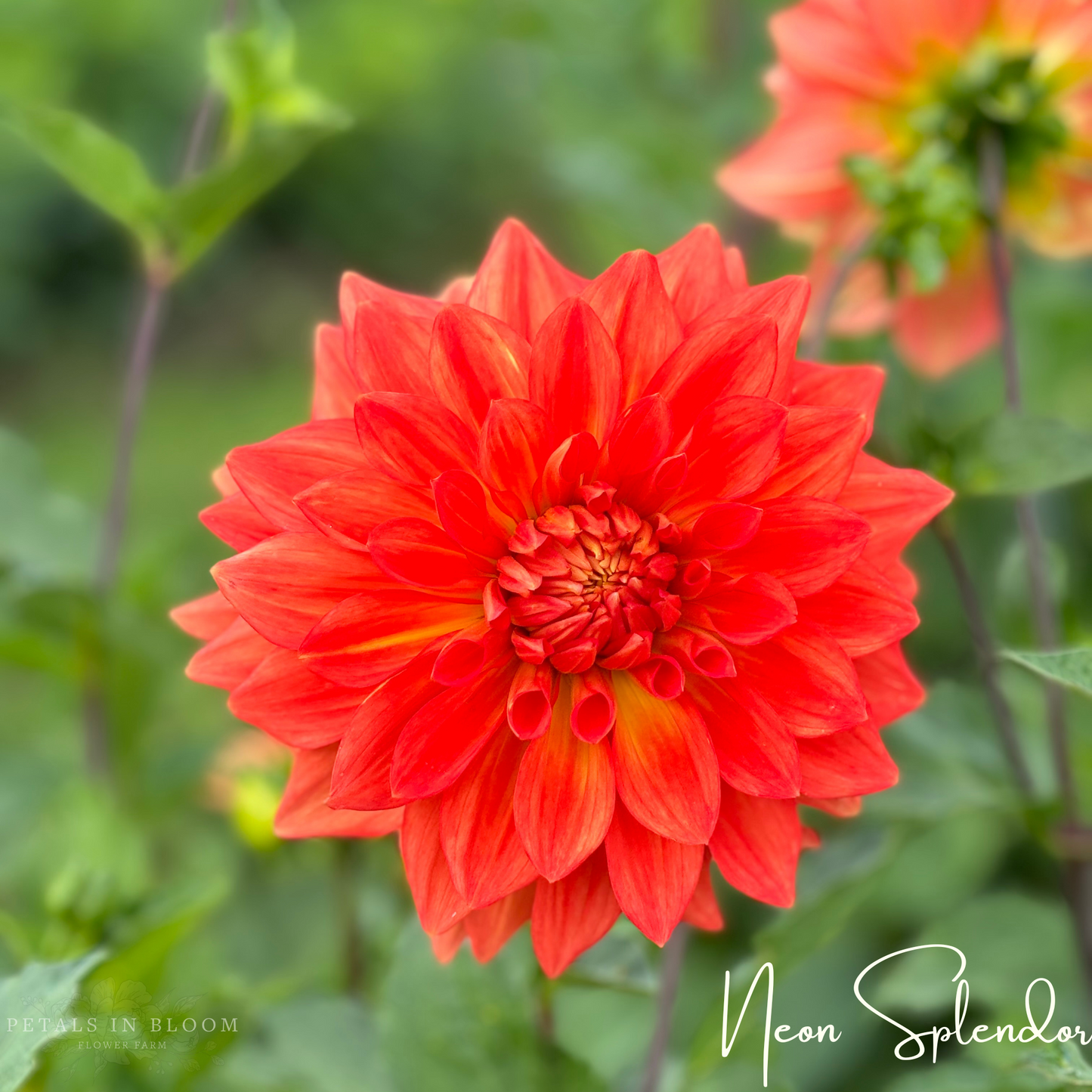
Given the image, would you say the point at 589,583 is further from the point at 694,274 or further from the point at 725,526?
the point at 694,274

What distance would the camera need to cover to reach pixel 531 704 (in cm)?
75

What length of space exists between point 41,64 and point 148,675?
2884 mm

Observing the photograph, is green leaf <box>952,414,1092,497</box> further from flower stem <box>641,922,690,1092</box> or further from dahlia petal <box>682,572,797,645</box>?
flower stem <box>641,922,690,1092</box>

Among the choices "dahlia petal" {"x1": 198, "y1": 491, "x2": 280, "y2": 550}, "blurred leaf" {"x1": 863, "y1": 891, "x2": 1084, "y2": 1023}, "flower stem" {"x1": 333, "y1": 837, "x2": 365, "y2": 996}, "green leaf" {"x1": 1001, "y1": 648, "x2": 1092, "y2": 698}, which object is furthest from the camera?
"flower stem" {"x1": 333, "y1": 837, "x2": 365, "y2": 996}

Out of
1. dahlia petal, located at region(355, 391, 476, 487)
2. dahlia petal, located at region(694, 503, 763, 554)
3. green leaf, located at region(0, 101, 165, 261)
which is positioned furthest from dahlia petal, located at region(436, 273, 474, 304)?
green leaf, located at region(0, 101, 165, 261)

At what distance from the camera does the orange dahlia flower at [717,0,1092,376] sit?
995 mm

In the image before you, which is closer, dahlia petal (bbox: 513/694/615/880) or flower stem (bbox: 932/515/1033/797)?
dahlia petal (bbox: 513/694/615/880)

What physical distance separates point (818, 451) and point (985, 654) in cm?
32

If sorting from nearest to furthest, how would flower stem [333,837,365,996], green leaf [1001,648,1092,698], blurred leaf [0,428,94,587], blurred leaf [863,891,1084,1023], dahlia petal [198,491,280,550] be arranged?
1. green leaf [1001,648,1092,698]
2. dahlia petal [198,491,280,550]
3. blurred leaf [863,891,1084,1023]
4. flower stem [333,837,365,996]
5. blurred leaf [0,428,94,587]

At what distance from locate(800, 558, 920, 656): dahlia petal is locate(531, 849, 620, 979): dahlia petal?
218 millimetres

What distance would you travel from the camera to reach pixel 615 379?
2.45 feet

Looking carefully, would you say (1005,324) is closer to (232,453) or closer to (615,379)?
(615,379)

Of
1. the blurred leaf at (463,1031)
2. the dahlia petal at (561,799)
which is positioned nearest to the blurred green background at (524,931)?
the blurred leaf at (463,1031)

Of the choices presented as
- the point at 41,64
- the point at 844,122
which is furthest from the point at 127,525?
the point at 844,122
